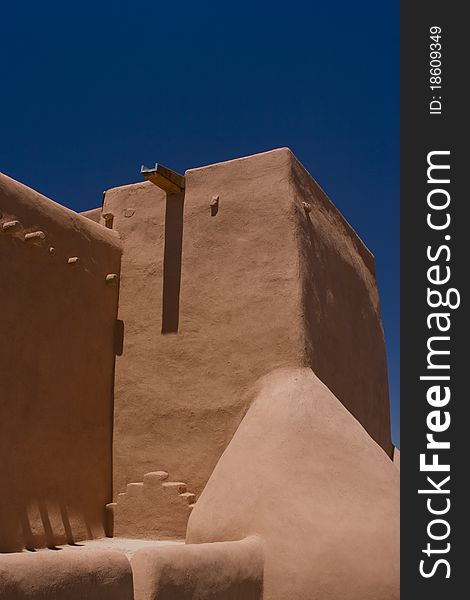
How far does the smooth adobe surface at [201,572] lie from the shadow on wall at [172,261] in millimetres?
3205

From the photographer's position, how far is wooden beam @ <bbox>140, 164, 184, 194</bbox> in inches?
354

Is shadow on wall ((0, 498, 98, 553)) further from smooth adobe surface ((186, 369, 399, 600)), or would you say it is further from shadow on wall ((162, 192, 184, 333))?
shadow on wall ((162, 192, 184, 333))

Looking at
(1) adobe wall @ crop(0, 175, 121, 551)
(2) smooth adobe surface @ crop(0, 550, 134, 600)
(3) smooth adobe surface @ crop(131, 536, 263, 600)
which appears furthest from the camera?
(1) adobe wall @ crop(0, 175, 121, 551)

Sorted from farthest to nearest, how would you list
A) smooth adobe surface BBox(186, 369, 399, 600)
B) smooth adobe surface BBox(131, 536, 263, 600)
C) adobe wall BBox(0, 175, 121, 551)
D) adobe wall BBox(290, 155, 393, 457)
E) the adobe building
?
adobe wall BBox(290, 155, 393, 457) → adobe wall BBox(0, 175, 121, 551) → the adobe building → smooth adobe surface BBox(186, 369, 399, 600) → smooth adobe surface BBox(131, 536, 263, 600)

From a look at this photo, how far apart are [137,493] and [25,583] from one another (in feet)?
13.7

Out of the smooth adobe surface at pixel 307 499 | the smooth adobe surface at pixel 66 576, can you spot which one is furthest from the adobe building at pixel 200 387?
the smooth adobe surface at pixel 66 576

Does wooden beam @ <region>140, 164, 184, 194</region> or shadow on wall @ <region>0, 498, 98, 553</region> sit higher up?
wooden beam @ <region>140, 164, 184, 194</region>

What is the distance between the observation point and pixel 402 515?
6.64 metres

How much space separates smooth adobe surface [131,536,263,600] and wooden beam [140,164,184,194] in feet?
14.6

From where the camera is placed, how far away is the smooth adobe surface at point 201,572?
17.2 feet

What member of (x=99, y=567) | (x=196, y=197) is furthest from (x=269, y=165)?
(x=99, y=567)

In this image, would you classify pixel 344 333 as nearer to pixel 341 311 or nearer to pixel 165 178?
pixel 341 311

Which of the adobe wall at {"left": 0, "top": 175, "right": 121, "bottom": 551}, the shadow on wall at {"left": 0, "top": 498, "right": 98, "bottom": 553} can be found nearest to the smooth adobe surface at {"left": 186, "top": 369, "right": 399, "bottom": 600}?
the shadow on wall at {"left": 0, "top": 498, "right": 98, "bottom": 553}

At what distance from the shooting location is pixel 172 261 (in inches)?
365
